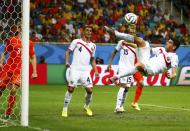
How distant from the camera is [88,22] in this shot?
3547 centimetres

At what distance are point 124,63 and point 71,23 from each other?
17.7m

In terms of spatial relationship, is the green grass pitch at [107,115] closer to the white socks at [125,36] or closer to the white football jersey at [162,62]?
the white football jersey at [162,62]

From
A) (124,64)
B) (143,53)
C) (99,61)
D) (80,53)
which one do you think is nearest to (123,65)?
(124,64)

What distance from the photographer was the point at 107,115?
15492mm

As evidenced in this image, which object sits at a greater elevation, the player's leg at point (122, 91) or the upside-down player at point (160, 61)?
the upside-down player at point (160, 61)

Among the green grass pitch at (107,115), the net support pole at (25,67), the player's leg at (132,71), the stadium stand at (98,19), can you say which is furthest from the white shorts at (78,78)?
the stadium stand at (98,19)

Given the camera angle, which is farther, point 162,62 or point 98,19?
point 98,19

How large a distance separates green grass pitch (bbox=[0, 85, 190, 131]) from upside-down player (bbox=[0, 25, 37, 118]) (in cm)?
66

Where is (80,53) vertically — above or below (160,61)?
above

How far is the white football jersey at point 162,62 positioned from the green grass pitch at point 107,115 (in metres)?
1.15

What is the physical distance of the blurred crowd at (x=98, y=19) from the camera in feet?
110

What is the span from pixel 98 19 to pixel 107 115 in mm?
20837

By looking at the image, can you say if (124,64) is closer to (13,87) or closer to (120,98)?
(120,98)

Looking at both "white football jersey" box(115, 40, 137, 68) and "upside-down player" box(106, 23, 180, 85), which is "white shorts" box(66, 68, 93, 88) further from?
"white football jersey" box(115, 40, 137, 68)
